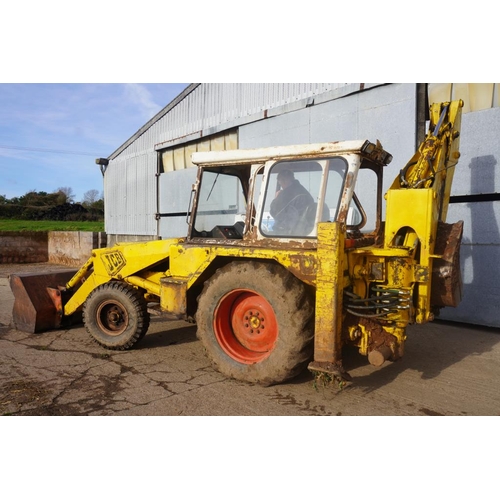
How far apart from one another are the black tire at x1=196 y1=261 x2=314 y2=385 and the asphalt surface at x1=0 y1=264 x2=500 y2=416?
0.72ft

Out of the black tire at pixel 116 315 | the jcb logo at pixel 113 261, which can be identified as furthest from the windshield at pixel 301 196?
the jcb logo at pixel 113 261

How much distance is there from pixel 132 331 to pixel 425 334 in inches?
162

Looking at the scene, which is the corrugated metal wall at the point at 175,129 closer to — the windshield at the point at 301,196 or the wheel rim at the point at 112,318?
the windshield at the point at 301,196

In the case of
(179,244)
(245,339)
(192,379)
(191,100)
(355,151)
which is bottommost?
(192,379)

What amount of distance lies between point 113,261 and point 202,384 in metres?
2.22

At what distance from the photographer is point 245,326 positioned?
14.4 ft

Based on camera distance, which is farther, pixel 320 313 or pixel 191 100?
pixel 191 100

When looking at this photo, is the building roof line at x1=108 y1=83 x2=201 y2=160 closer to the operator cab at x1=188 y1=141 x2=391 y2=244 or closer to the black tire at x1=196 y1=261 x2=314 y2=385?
the operator cab at x1=188 y1=141 x2=391 y2=244

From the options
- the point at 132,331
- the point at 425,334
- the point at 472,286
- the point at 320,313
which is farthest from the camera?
the point at 472,286

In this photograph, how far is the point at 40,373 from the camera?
4.51 metres

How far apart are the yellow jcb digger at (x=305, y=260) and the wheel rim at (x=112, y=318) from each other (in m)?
0.15

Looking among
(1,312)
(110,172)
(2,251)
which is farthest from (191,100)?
(2,251)

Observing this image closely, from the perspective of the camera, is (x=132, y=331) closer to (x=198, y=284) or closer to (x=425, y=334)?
(x=198, y=284)

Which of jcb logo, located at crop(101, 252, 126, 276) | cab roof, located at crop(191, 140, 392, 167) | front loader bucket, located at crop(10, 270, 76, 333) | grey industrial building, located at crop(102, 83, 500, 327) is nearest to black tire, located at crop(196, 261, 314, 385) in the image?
cab roof, located at crop(191, 140, 392, 167)
